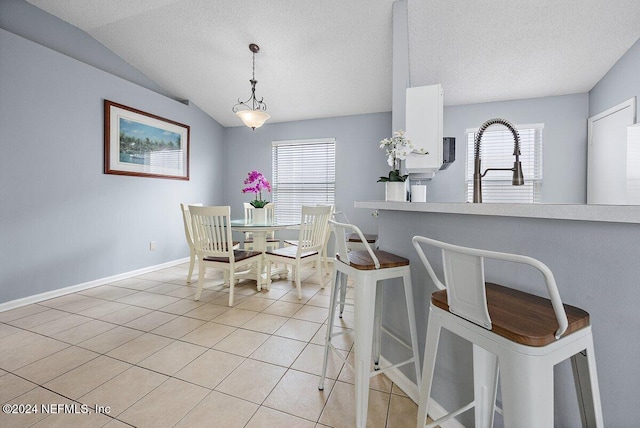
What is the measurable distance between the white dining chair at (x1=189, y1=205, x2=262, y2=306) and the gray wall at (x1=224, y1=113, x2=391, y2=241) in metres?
2.15

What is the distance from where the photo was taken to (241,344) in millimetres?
2014

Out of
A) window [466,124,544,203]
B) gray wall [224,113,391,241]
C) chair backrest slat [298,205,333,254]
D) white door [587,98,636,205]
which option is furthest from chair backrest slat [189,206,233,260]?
white door [587,98,636,205]

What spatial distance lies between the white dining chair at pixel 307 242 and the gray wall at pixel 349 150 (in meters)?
1.40

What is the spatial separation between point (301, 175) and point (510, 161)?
10.4 feet

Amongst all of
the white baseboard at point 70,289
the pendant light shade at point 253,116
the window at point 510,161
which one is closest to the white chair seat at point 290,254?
the pendant light shade at point 253,116

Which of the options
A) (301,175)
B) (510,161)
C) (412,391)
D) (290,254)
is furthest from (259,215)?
(510,161)

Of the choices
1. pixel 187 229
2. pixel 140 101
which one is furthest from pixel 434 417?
pixel 140 101

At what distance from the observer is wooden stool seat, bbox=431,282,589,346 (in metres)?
0.66

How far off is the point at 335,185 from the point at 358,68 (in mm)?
1832

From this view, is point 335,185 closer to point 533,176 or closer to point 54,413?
point 533,176

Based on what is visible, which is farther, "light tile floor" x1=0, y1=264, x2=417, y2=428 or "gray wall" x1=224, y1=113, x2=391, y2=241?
"gray wall" x1=224, y1=113, x2=391, y2=241

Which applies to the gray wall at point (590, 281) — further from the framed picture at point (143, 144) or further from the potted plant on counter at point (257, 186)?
the framed picture at point (143, 144)

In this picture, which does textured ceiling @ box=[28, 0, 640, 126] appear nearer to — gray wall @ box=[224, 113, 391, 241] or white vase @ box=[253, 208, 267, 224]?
gray wall @ box=[224, 113, 391, 241]

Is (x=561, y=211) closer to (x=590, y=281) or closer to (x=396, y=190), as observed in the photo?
(x=590, y=281)
